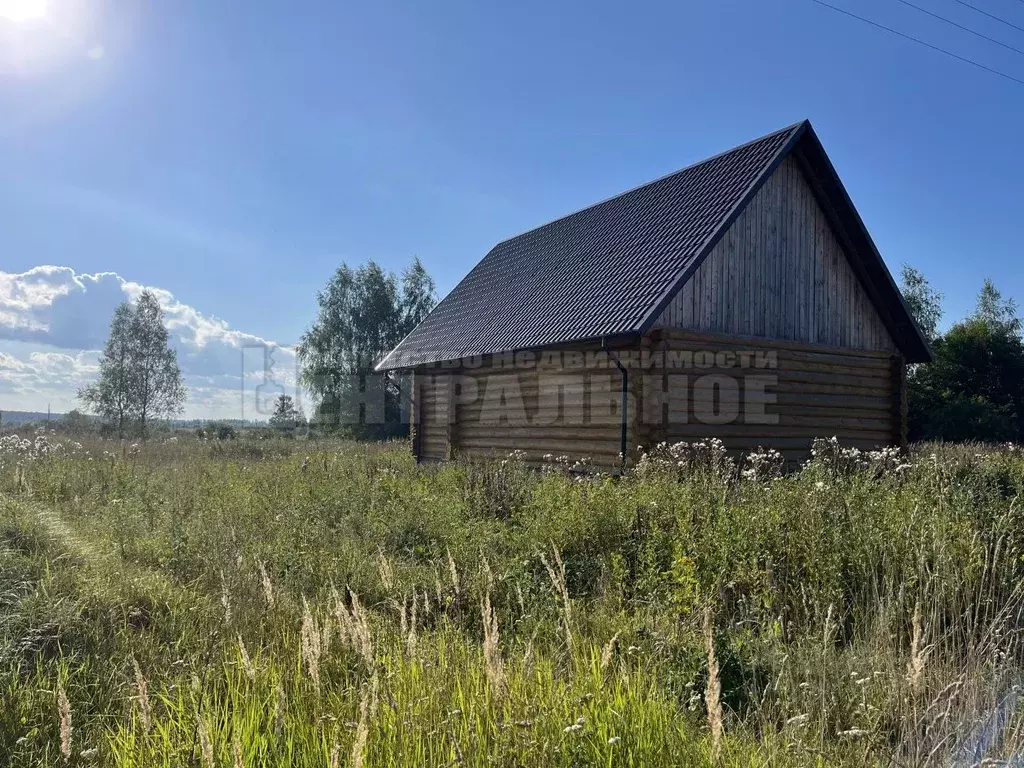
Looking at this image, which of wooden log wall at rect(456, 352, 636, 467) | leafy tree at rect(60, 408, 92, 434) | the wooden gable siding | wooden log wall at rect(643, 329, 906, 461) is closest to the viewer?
wooden log wall at rect(643, 329, 906, 461)

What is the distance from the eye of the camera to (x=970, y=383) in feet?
91.5

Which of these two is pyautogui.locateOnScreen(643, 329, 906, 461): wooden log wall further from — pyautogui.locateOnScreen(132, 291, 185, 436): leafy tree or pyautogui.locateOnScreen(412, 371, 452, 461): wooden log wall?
pyautogui.locateOnScreen(132, 291, 185, 436): leafy tree

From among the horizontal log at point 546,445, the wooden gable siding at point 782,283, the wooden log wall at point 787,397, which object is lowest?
the horizontal log at point 546,445

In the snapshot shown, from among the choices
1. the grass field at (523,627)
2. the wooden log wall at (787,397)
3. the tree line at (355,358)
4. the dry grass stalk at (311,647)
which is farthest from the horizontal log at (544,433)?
the tree line at (355,358)

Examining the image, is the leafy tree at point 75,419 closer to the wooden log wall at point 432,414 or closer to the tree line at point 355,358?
the tree line at point 355,358

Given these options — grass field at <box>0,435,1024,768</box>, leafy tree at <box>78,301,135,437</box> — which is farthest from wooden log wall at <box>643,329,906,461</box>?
leafy tree at <box>78,301,135,437</box>

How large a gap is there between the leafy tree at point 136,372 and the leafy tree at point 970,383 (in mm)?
34072

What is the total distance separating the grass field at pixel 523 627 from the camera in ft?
8.01

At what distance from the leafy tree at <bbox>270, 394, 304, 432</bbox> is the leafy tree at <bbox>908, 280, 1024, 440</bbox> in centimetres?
3025

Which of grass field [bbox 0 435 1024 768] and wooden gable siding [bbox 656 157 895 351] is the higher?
wooden gable siding [bbox 656 157 895 351]

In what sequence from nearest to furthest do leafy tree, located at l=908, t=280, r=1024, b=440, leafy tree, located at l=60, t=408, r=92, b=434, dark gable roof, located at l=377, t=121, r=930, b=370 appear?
dark gable roof, located at l=377, t=121, r=930, b=370 < leafy tree, located at l=908, t=280, r=1024, b=440 < leafy tree, located at l=60, t=408, r=92, b=434

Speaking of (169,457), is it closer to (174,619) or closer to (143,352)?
(174,619)

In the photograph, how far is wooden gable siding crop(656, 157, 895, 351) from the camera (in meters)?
12.1

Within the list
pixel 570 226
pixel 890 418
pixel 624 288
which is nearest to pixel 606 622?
pixel 624 288
